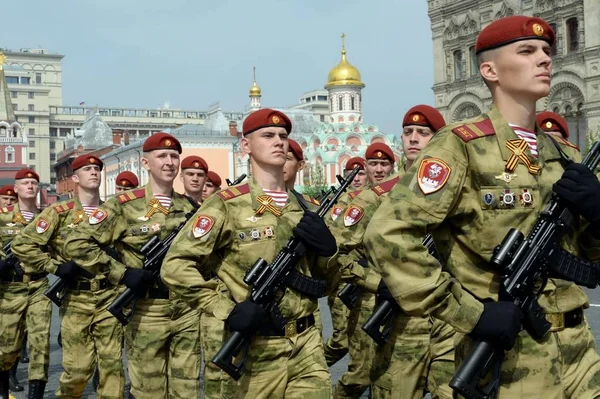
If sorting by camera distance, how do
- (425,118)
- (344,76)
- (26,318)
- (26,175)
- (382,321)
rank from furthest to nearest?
(344,76)
(26,175)
(26,318)
(425,118)
(382,321)

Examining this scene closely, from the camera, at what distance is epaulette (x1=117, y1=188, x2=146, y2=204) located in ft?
24.4

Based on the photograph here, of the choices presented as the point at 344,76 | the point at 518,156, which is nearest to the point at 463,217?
the point at 518,156

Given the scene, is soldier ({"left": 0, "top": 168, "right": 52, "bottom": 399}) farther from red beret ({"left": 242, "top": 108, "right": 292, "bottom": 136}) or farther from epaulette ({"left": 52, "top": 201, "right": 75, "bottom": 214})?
red beret ({"left": 242, "top": 108, "right": 292, "bottom": 136})

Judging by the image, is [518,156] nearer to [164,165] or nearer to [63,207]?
[164,165]

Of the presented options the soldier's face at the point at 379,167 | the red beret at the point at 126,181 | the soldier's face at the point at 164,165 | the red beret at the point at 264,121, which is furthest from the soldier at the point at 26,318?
the red beret at the point at 264,121

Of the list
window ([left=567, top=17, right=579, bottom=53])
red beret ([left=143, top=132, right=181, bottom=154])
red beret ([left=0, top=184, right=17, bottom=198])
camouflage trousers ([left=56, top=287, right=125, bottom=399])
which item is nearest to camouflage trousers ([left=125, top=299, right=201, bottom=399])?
camouflage trousers ([left=56, top=287, right=125, bottom=399])

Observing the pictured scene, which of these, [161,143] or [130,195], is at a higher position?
[161,143]

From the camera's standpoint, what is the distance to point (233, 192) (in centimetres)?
525

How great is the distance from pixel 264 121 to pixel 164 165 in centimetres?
232

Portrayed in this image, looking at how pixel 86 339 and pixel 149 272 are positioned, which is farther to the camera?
pixel 86 339

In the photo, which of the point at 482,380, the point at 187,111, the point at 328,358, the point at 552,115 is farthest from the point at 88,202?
the point at 187,111

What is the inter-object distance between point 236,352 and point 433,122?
8.55 feet

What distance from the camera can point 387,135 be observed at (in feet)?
236

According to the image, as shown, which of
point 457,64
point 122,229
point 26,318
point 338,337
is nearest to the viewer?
point 122,229
